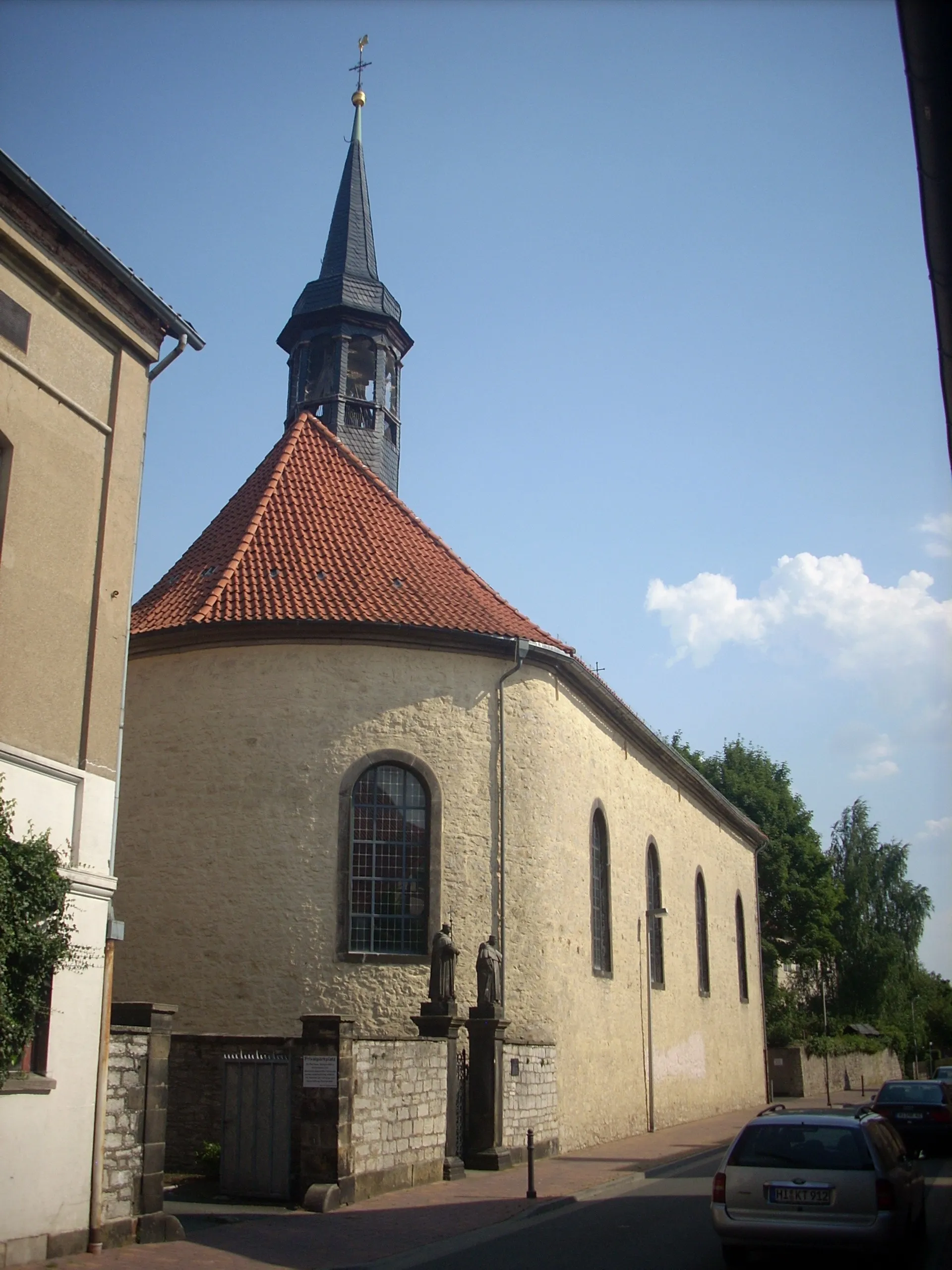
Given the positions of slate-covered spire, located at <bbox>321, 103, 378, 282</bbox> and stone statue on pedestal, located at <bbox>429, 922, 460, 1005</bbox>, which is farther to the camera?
slate-covered spire, located at <bbox>321, 103, 378, 282</bbox>

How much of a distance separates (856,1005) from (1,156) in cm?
5477

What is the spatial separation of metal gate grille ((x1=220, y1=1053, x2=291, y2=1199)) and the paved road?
283 centimetres

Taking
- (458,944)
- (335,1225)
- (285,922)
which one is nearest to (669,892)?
(458,944)

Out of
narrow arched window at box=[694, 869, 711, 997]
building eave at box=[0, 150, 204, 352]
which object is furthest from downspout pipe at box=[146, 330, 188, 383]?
narrow arched window at box=[694, 869, 711, 997]

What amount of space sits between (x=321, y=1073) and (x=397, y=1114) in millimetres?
1699

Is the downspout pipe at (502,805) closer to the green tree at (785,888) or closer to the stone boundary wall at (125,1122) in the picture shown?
the stone boundary wall at (125,1122)

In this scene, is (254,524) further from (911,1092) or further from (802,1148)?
(911,1092)

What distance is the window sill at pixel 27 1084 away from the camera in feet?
32.7

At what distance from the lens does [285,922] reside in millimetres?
18125

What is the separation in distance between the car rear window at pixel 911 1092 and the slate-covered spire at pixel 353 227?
64.7 ft

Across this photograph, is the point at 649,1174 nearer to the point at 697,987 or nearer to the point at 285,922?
the point at 285,922

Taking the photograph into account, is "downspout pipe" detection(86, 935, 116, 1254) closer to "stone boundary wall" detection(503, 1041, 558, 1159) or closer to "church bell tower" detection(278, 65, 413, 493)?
"stone boundary wall" detection(503, 1041, 558, 1159)

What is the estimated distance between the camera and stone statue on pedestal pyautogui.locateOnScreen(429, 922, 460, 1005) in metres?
16.7

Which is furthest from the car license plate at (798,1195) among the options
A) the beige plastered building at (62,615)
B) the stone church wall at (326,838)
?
the stone church wall at (326,838)
